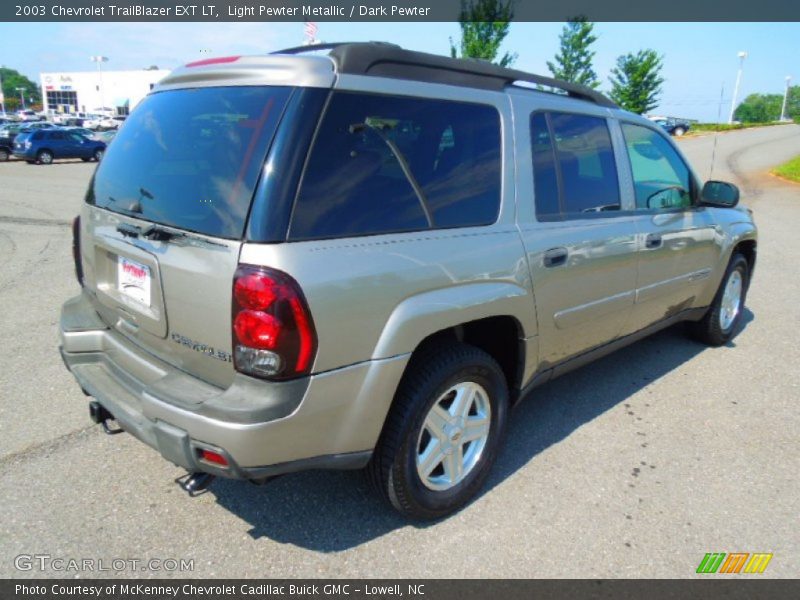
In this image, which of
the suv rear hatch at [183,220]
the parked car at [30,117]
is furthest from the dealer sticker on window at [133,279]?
the parked car at [30,117]

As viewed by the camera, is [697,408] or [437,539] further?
[697,408]


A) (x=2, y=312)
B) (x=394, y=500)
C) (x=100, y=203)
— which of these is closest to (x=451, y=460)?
(x=394, y=500)

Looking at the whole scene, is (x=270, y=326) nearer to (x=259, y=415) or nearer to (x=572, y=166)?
(x=259, y=415)

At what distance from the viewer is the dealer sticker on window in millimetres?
2355

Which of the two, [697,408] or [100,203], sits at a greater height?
[100,203]

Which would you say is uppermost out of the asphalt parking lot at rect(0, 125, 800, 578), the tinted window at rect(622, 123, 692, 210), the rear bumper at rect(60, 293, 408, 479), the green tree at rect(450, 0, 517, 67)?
the green tree at rect(450, 0, 517, 67)

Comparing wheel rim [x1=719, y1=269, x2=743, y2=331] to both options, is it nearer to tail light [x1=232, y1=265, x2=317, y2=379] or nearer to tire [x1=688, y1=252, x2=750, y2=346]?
tire [x1=688, y1=252, x2=750, y2=346]

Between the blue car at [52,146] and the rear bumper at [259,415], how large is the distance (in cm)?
2578

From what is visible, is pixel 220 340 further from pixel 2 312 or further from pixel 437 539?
pixel 2 312

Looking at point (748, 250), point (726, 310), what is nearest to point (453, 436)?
point (726, 310)

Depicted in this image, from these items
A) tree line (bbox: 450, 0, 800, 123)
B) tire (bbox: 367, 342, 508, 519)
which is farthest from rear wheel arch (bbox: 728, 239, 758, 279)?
tree line (bbox: 450, 0, 800, 123)

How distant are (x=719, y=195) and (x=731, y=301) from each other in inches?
52.5

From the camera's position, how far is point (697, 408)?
3.88m
